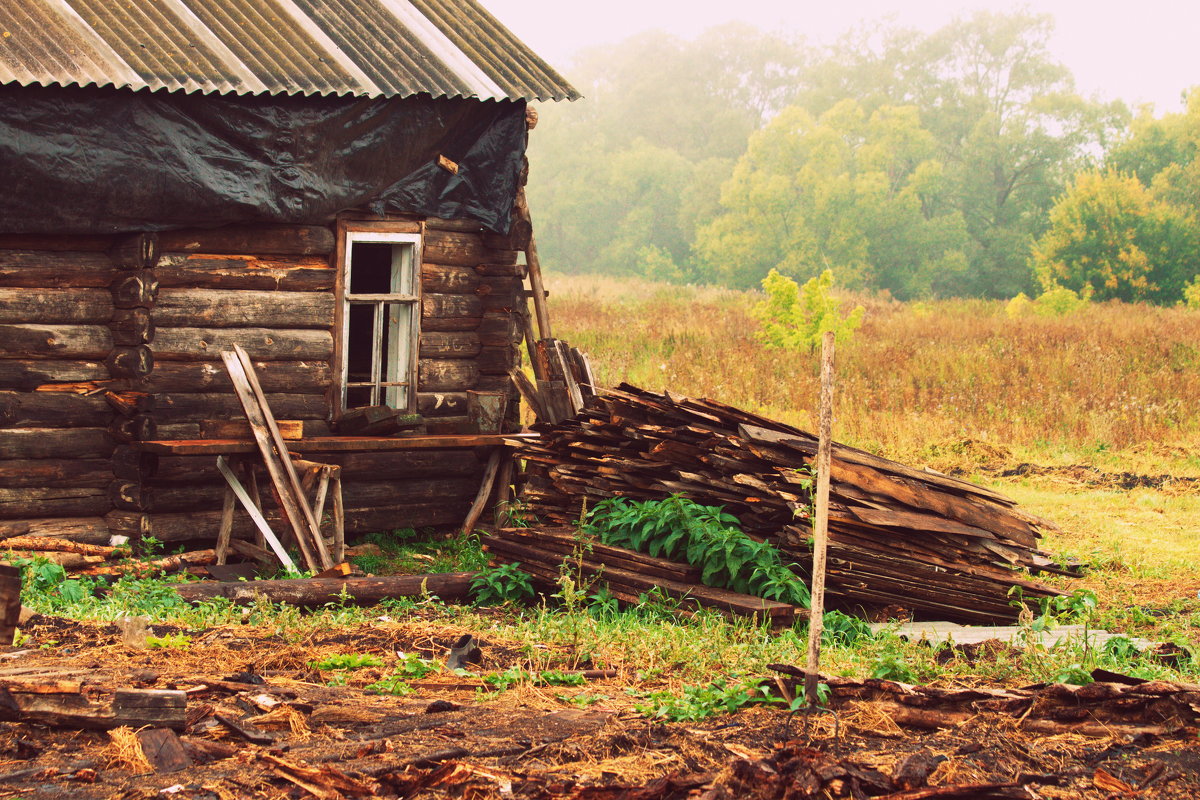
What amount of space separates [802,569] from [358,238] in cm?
518

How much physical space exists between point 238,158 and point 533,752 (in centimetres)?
697

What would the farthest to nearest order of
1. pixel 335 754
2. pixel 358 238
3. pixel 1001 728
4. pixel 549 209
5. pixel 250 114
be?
pixel 549 209, pixel 358 238, pixel 250 114, pixel 1001 728, pixel 335 754

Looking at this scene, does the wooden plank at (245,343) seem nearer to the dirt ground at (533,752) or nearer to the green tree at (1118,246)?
the dirt ground at (533,752)

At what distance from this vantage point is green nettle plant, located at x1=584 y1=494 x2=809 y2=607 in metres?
7.75

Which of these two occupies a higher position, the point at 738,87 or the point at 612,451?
the point at 738,87

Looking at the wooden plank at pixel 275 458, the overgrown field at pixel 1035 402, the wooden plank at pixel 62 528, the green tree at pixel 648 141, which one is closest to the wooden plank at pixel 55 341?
the wooden plank at pixel 275 458

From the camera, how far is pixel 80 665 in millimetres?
5637

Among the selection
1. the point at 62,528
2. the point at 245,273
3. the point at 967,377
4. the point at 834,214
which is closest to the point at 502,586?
the point at 245,273

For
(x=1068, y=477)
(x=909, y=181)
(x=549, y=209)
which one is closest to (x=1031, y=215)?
(x=909, y=181)

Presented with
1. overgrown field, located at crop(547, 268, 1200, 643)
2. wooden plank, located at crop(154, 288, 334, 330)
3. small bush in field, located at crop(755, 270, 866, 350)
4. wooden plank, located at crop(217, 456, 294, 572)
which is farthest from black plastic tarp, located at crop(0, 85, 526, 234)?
small bush in field, located at crop(755, 270, 866, 350)

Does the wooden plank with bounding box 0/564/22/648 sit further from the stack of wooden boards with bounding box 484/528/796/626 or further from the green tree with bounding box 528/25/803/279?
the green tree with bounding box 528/25/803/279

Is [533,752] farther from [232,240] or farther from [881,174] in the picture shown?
[881,174]

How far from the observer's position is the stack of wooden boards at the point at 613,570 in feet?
25.1

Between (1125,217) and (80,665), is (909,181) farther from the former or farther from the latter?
(80,665)
